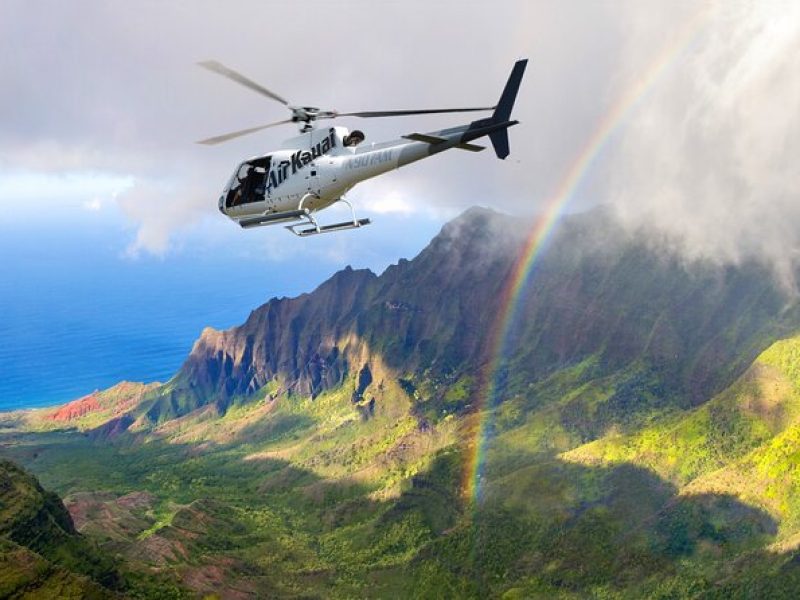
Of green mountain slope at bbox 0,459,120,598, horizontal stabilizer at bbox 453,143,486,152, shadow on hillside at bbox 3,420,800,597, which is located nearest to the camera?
horizontal stabilizer at bbox 453,143,486,152

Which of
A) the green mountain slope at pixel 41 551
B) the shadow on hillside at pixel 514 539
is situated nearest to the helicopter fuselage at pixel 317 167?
the green mountain slope at pixel 41 551

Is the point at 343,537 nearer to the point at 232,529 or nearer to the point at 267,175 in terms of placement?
the point at 232,529

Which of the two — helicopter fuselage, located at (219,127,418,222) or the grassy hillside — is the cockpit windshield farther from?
the grassy hillside

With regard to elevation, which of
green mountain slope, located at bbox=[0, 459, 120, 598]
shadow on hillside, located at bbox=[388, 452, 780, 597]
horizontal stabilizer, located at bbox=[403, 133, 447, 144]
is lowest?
shadow on hillside, located at bbox=[388, 452, 780, 597]

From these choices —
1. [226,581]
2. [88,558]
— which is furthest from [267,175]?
[226,581]

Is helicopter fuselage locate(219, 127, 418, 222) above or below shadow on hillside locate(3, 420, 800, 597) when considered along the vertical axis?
above

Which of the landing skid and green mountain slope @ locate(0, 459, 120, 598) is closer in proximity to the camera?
the landing skid

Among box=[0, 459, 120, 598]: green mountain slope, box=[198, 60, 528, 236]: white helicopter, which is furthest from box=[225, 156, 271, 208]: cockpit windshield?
box=[0, 459, 120, 598]: green mountain slope

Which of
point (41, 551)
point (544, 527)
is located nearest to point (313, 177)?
point (41, 551)

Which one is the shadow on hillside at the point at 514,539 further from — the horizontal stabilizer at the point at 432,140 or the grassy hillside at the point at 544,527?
the horizontal stabilizer at the point at 432,140

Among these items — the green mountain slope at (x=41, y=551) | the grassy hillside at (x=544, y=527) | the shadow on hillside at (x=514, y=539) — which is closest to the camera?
the green mountain slope at (x=41, y=551)
